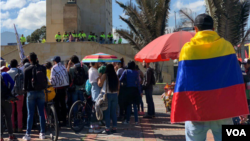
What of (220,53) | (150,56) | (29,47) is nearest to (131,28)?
(29,47)

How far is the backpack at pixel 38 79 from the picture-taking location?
20.5 ft

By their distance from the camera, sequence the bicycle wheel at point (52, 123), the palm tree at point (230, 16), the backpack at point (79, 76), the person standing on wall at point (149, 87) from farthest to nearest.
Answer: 1. the palm tree at point (230, 16)
2. the person standing on wall at point (149, 87)
3. the backpack at point (79, 76)
4. the bicycle wheel at point (52, 123)

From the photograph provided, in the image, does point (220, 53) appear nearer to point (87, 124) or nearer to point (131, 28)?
point (87, 124)

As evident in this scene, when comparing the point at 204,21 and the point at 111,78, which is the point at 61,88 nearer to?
the point at 111,78

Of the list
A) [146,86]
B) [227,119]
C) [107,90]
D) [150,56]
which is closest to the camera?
[227,119]

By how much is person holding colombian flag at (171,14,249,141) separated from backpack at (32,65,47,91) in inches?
153

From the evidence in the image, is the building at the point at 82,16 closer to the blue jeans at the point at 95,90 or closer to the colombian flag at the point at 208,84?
the blue jeans at the point at 95,90

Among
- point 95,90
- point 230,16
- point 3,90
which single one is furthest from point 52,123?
point 230,16

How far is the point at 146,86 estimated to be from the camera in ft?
30.8

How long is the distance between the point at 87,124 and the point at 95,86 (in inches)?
48.9

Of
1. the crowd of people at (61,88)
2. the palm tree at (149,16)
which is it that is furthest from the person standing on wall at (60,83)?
the palm tree at (149,16)

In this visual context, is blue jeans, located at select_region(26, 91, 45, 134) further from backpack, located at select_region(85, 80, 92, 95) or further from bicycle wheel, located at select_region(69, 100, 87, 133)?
backpack, located at select_region(85, 80, 92, 95)

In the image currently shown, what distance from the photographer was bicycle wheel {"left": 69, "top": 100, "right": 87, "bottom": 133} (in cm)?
723

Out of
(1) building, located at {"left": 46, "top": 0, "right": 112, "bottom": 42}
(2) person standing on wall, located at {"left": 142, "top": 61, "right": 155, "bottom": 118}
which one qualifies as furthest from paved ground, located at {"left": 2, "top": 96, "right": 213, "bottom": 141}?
(1) building, located at {"left": 46, "top": 0, "right": 112, "bottom": 42}
